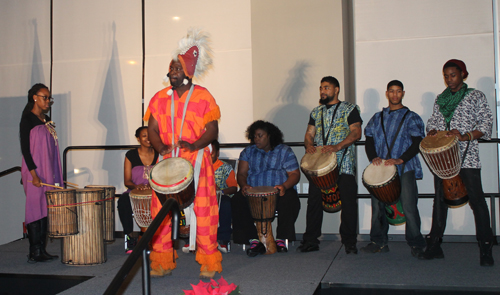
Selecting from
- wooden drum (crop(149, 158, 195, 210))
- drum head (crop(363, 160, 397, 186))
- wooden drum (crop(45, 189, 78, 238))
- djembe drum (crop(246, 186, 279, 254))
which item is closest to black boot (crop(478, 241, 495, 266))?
drum head (crop(363, 160, 397, 186))

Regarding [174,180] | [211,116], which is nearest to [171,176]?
[174,180]

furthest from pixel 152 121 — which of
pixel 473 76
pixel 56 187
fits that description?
pixel 473 76

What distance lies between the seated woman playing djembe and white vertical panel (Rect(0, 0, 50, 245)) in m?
3.15

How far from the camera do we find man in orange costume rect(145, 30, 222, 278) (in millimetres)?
3342

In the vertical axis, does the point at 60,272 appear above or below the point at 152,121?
below

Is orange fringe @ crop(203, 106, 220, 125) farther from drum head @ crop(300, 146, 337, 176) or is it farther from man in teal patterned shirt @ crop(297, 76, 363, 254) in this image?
man in teal patterned shirt @ crop(297, 76, 363, 254)

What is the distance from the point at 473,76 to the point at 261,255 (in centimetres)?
283

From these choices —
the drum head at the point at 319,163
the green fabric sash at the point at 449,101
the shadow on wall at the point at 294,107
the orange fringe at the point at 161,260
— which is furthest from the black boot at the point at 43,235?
the green fabric sash at the point at 449,101

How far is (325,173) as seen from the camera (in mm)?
4035

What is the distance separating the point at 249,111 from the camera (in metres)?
5.38

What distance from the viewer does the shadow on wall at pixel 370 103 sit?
4984 mm

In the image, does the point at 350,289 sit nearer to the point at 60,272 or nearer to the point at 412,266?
the point at 412,266

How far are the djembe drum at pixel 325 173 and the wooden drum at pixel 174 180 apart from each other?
126 cm

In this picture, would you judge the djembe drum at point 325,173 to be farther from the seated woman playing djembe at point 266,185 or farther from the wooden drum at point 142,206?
the wooden drum at point 142,206
